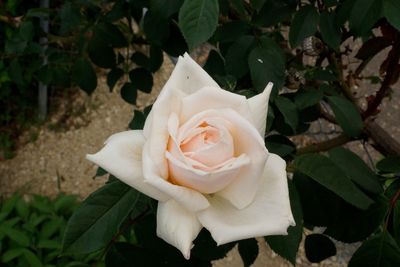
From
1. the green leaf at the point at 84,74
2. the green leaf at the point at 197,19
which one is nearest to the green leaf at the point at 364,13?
the green leaf at the point at 197,19

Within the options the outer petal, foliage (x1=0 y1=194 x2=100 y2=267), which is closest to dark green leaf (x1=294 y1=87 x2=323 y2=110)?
the outer petal

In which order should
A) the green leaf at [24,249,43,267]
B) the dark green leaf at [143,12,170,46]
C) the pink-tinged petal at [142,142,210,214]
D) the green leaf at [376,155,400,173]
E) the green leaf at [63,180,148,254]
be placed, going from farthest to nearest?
the green leaf at [24,249,43,267], the dark green leaf at [143,12,170,46], the green leaf at [376,155,400,173], the green leaf at [63,180,148,254], the pink-tinged petal at [142,142,210,214]

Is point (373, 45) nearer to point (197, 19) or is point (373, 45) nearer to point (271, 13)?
point (271, 13)

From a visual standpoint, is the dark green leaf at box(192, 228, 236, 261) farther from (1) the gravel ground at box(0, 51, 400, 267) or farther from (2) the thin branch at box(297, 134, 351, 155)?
(1) the gravel ground at box(0, 51, 400, 267)

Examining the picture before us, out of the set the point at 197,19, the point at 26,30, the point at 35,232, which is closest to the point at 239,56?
the point at 197,19

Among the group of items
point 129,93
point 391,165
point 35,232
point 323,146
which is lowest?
point 35,232

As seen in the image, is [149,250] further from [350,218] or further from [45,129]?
[45,129]

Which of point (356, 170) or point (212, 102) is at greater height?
point (212, 102)

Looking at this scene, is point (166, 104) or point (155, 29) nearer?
point (166, 104)
